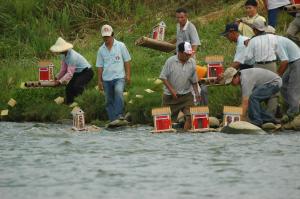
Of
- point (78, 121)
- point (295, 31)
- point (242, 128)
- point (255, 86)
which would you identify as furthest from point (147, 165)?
point (295, 31)

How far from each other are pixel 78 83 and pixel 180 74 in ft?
11.8

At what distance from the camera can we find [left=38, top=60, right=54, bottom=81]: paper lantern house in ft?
71.9

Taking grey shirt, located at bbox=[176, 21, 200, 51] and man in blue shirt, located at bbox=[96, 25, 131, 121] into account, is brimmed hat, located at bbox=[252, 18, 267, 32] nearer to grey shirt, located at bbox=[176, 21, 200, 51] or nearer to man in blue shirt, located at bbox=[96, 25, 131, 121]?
grey shirt, located at bbox=[176, 21, 200, 51]

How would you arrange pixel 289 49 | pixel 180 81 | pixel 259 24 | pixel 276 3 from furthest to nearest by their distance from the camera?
pixel 276 3
pixel 180 81
pixel 289 49
pixel 259 24

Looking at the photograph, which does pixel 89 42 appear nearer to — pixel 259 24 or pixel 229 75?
pixel 259 24

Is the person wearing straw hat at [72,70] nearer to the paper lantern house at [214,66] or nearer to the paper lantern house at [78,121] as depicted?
the paper lantern house at [78,121]

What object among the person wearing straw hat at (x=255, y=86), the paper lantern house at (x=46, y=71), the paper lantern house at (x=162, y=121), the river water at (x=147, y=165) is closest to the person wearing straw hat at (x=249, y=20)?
the person wearing straw hat at (x=255, y=86)

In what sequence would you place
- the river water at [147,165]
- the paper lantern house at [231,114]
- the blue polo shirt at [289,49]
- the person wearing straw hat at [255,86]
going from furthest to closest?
the blue polo shirt at [289,49] < the person wearing straw hat at [255,86] < the paper lantern house at [231,114] < the river water at [147,165]

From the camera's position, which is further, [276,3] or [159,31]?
Result: [159,31]

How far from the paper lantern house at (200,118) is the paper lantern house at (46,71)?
421cm

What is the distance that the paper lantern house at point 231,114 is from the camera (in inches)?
717

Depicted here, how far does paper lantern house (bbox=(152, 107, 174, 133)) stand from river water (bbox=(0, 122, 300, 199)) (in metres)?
0.16

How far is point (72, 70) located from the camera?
2192 centimetres

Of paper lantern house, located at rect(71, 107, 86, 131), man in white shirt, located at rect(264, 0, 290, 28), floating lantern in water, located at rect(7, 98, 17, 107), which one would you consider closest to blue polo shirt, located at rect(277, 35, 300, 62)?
man in white shirt, located at rect(264, 0, 290, 28)
